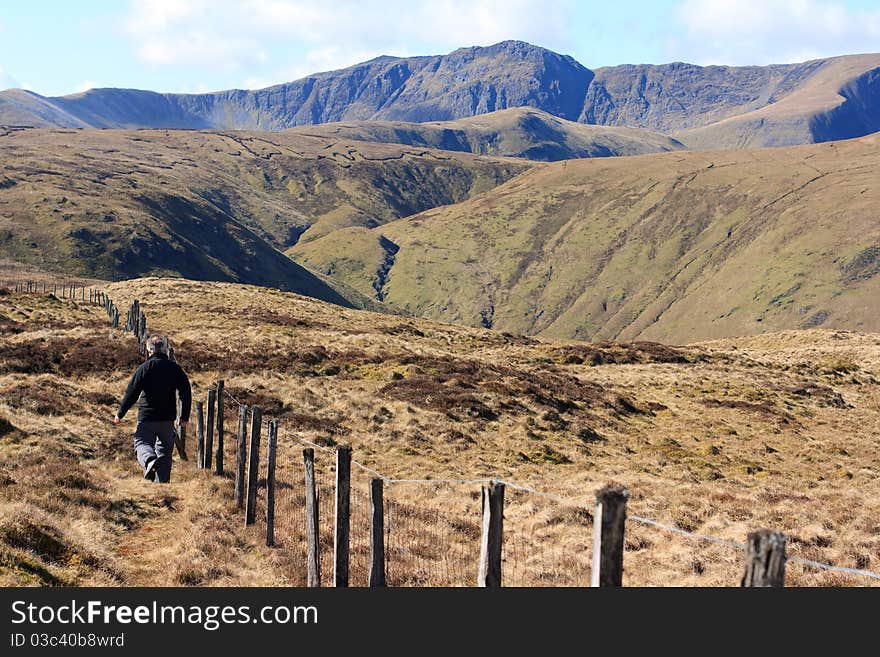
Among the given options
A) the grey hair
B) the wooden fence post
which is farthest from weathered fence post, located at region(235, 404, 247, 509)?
the wooden fence post

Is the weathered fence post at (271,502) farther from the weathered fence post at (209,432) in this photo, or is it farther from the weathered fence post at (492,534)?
the weathered fence post at (209,432)

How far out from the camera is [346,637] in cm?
580

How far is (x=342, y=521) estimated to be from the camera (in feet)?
30.9

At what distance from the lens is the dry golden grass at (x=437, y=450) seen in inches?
475

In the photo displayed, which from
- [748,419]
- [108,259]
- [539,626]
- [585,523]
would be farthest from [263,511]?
[108,259]

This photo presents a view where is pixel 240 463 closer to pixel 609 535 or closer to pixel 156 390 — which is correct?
pixel 156 390

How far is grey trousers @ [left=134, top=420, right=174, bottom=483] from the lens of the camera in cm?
→ 1380

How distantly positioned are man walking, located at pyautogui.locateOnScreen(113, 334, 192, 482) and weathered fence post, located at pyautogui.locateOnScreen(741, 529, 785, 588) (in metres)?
10.9

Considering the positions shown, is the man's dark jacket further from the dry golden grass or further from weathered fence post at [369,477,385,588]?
weathered fence post at [369,477,385,588]

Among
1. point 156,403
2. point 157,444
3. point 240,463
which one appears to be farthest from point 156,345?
point 240,463

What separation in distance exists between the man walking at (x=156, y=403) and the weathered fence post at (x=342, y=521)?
5405 mm

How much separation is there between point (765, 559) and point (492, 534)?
330 centimetres

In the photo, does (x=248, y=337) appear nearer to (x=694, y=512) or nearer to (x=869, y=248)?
(x=694, y=512)

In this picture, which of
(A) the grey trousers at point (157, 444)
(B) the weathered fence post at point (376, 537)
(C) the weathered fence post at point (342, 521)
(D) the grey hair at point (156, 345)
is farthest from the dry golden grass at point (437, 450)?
(D) the grey hair at point (156, 345)
